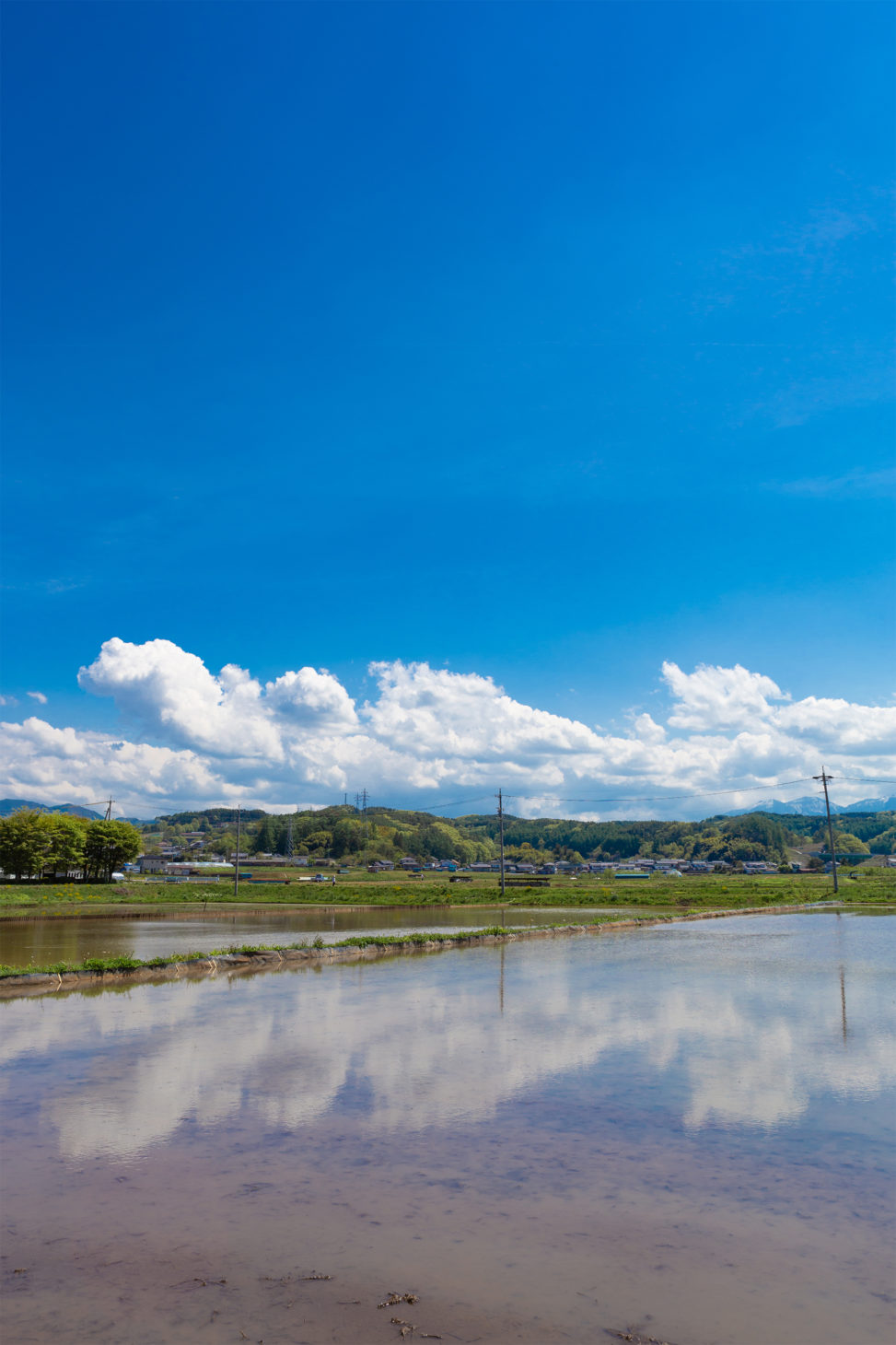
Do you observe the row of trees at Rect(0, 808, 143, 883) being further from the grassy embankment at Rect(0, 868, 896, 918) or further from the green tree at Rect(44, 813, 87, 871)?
the grassy embankment at Rect(0, 868, 896, 918)

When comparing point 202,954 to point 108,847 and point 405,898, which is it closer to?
point 405,898

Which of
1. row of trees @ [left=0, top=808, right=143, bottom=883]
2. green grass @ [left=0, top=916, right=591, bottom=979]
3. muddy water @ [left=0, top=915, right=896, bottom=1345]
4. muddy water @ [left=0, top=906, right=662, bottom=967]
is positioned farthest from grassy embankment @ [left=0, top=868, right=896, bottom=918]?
muddy water @ [left=0, top=915, right=896, bottom=1345]

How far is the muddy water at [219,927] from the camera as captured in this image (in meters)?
32.2

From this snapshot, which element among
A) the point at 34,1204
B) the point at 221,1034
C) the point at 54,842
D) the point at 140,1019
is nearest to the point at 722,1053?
the point at 221,1034

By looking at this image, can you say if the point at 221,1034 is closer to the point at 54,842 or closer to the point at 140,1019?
the point at 140,1019

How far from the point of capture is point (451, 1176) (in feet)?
28.8

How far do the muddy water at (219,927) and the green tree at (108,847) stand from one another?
154 ft

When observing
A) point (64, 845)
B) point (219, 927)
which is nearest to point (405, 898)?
point (219, 927)

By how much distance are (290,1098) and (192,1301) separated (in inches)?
215

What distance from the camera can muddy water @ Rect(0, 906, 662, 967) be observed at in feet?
106

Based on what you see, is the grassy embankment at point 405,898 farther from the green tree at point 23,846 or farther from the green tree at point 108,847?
the green tree at point 108,847

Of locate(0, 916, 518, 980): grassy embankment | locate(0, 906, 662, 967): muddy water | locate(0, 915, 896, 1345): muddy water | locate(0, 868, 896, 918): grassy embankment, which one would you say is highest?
locate(0, 915, 896, 1345): muddy water

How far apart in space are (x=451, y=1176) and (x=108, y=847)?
325 feet

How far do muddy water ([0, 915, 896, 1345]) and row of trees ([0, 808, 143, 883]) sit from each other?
77424 millimetres
